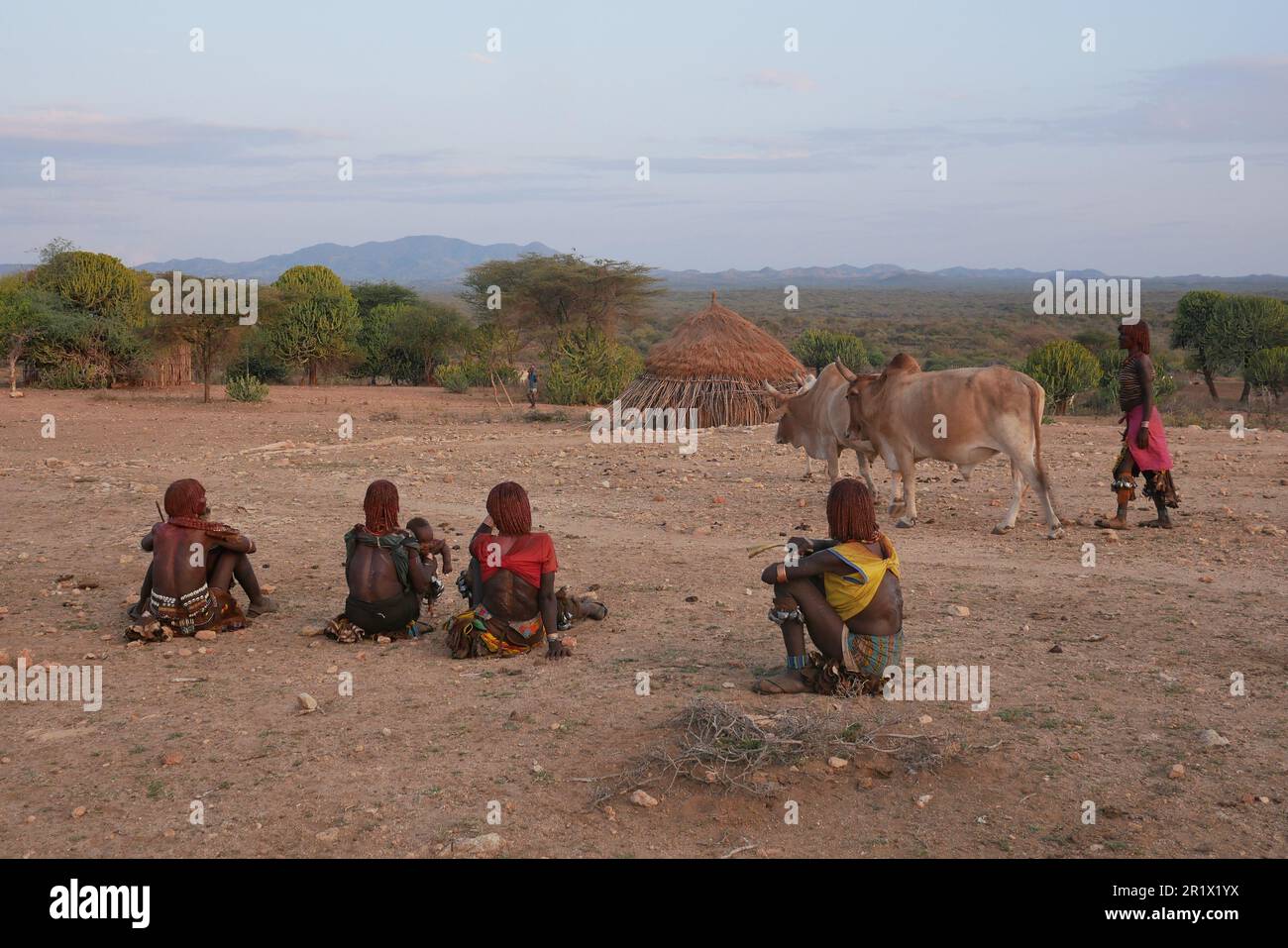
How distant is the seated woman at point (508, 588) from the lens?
6387 millimetres

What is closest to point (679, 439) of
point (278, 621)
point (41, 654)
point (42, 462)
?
point (42, 462)

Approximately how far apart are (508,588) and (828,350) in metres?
28.4

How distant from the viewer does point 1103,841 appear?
417 cm

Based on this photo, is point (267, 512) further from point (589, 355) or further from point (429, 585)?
point (589, 355)

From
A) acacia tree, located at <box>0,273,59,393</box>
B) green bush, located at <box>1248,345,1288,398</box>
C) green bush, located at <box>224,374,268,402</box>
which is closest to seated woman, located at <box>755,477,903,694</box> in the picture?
green bush, located at <box>224,374,268,402</box>

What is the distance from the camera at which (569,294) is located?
3030 cm

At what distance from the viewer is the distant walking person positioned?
9703mm

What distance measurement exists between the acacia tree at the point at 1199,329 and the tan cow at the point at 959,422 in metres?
26.5

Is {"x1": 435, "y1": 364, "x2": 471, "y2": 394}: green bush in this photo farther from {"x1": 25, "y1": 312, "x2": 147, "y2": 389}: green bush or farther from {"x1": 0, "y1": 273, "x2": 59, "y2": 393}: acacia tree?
{"x1": 0, "y1": 273, "x2": 59, "y2": 393}: acacia tree

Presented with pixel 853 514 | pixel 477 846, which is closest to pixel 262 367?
pixel 853 514

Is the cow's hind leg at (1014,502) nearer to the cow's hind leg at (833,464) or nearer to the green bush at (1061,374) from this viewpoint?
the cow's hind leg at (833,464)

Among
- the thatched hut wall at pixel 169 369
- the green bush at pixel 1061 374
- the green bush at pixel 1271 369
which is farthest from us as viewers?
the green bush at pixel 1271 369

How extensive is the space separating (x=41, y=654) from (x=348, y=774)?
2.71 metres

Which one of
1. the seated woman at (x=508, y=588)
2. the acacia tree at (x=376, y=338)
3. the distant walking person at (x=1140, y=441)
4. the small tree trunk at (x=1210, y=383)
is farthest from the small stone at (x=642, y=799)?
the small tree trunk at (x=1210, y=383)
